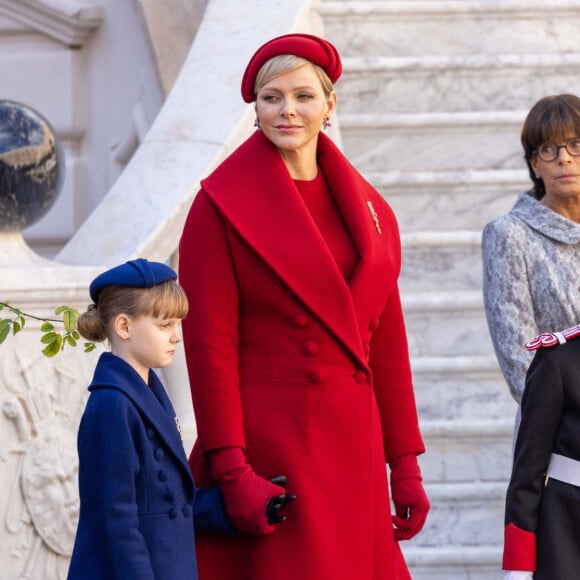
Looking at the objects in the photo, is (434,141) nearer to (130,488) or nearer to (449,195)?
(449,195)

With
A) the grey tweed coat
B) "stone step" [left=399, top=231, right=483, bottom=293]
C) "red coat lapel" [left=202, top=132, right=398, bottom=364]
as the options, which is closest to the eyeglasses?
the grey tweed coat

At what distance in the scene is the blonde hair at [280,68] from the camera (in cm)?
377

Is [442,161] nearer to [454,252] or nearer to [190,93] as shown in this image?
[454,252]

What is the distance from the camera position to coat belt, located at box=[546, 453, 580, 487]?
12.2ft

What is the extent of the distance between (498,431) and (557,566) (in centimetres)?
231

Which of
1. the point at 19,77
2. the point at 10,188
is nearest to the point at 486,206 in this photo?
the point at 10,188

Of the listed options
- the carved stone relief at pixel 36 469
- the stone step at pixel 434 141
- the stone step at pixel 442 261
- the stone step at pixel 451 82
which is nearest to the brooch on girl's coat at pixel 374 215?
the carved stone relief at pixel 36 469

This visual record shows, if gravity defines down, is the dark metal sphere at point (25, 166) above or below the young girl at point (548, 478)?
above

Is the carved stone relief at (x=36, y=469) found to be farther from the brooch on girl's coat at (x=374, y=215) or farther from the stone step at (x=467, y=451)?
the stone step at (x=467, y=451)

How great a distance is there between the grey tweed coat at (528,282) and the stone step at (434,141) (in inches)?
99.0

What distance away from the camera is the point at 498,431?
6.00 meters

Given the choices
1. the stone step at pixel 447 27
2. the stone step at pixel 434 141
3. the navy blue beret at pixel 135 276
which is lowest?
the navy blue beret at pixel 135 276

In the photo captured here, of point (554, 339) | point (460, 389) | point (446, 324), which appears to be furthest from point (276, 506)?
point (446, 324)

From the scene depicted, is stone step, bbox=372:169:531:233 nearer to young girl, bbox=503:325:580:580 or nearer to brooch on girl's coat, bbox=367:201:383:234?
brooch on girl's coat, bbox=367:201:383:234
